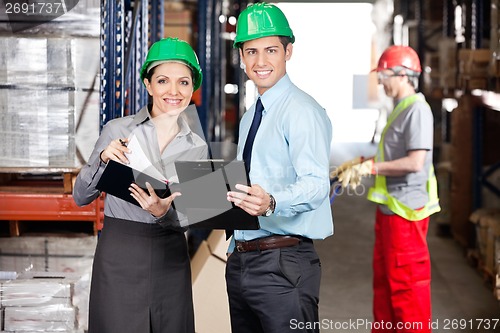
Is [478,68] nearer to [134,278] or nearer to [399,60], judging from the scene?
[399,60]

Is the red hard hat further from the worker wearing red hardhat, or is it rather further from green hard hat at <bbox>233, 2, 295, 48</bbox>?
green hard hat at <bbox>233, 2, 295, 48</bbox>

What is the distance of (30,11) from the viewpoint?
188 inches

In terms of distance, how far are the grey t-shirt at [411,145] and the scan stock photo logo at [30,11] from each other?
2.33 metres

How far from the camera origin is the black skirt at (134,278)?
3805 millimetres

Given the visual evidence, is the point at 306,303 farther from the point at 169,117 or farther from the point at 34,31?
the point at 34,31

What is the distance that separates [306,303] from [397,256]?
6.61 ft

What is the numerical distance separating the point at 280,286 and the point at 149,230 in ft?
2.16

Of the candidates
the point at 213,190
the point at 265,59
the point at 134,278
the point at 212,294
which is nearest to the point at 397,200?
the point at 212,294

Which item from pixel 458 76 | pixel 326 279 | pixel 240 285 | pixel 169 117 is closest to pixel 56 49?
pixel 169 117

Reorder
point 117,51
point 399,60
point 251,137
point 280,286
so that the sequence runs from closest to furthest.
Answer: point 280,286 < point 251,137 < point 117,51 < point 399,60

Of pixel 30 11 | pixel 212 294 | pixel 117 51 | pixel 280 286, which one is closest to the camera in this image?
pixel 280 286

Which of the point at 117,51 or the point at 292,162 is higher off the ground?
the point at 117,51

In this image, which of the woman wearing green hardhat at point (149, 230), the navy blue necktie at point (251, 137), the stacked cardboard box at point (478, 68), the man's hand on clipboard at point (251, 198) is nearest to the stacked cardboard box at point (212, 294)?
the woman wearing green hardhat at point (149, 230)

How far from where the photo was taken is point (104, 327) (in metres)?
3.85
